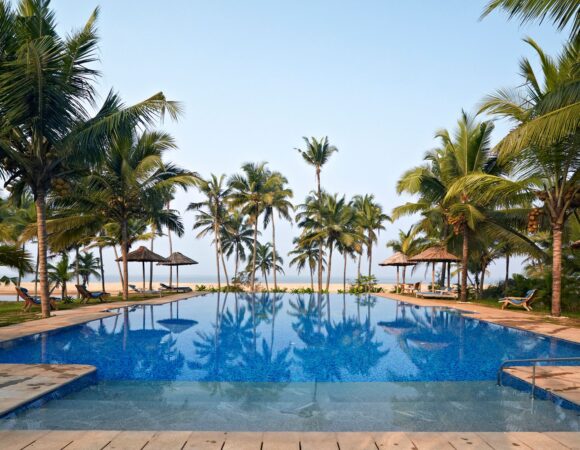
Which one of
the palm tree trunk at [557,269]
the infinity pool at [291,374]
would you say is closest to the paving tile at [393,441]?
the infinity pool at [291,374]

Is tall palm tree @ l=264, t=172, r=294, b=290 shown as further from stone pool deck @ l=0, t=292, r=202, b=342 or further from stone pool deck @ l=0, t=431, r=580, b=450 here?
stone pool deck @ l=0, t=431, r=580, b=450

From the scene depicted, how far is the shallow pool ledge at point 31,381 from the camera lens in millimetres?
4547

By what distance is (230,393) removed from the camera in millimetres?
5621

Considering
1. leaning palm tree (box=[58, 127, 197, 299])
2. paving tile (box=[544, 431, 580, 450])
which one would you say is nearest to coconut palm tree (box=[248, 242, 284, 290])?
leaning palm tree (box=[58, 127, 197, 299])

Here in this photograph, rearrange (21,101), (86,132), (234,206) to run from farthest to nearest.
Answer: (234,206) → (86,132) → (21,101)

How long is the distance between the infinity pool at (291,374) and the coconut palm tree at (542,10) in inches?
201

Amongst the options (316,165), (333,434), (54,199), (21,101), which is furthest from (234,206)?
(333,434)

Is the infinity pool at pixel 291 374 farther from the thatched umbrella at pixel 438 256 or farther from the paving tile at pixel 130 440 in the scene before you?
the thatched umbrella at pixel 438 256

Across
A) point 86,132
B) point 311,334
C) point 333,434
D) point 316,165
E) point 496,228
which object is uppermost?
point 316,165

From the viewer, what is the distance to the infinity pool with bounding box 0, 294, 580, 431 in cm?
441

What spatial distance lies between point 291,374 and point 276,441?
3.44 m

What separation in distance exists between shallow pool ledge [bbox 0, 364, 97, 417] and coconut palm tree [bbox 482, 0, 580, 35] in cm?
743

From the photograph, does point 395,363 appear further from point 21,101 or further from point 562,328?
point 21,101

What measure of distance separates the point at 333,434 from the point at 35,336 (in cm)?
802
